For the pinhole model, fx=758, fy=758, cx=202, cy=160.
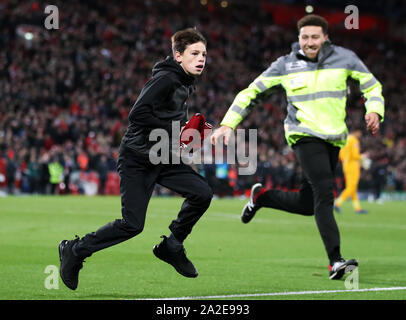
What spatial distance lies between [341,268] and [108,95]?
2772 cm

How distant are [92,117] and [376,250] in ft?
76.4

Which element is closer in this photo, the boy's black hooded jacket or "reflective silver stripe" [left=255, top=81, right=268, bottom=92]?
the boy's black hooded jacket

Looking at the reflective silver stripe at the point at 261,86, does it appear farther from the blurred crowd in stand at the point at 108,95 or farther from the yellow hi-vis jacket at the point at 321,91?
the blurred crowd in stand at the point at 108,95

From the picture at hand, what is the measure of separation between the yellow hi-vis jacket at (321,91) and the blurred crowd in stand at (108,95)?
21952mm

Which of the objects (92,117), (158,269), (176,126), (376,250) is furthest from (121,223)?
(92,117)

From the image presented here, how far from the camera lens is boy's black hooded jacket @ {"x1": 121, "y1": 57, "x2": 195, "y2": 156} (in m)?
6.27

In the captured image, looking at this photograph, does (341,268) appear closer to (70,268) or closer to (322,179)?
(322,179)

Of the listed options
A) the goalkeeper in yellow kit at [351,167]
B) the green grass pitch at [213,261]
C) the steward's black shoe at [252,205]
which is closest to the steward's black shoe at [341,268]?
the green grass pitch at [213,261]

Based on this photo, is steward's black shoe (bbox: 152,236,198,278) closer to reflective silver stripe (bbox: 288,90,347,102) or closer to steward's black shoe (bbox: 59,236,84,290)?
steward's black shoe (bbox: 59,236,84,290)

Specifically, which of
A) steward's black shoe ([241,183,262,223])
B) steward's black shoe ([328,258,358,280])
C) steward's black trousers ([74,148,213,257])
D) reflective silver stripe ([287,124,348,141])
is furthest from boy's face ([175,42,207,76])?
steward's black shoe ([241,183,262,223])

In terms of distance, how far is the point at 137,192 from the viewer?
639 centimetres

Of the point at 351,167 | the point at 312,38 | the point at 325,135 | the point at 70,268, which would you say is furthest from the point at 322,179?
the point at 351,167

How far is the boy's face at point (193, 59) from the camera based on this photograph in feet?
21.3

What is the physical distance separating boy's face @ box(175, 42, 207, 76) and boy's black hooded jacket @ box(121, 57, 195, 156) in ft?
0.25
